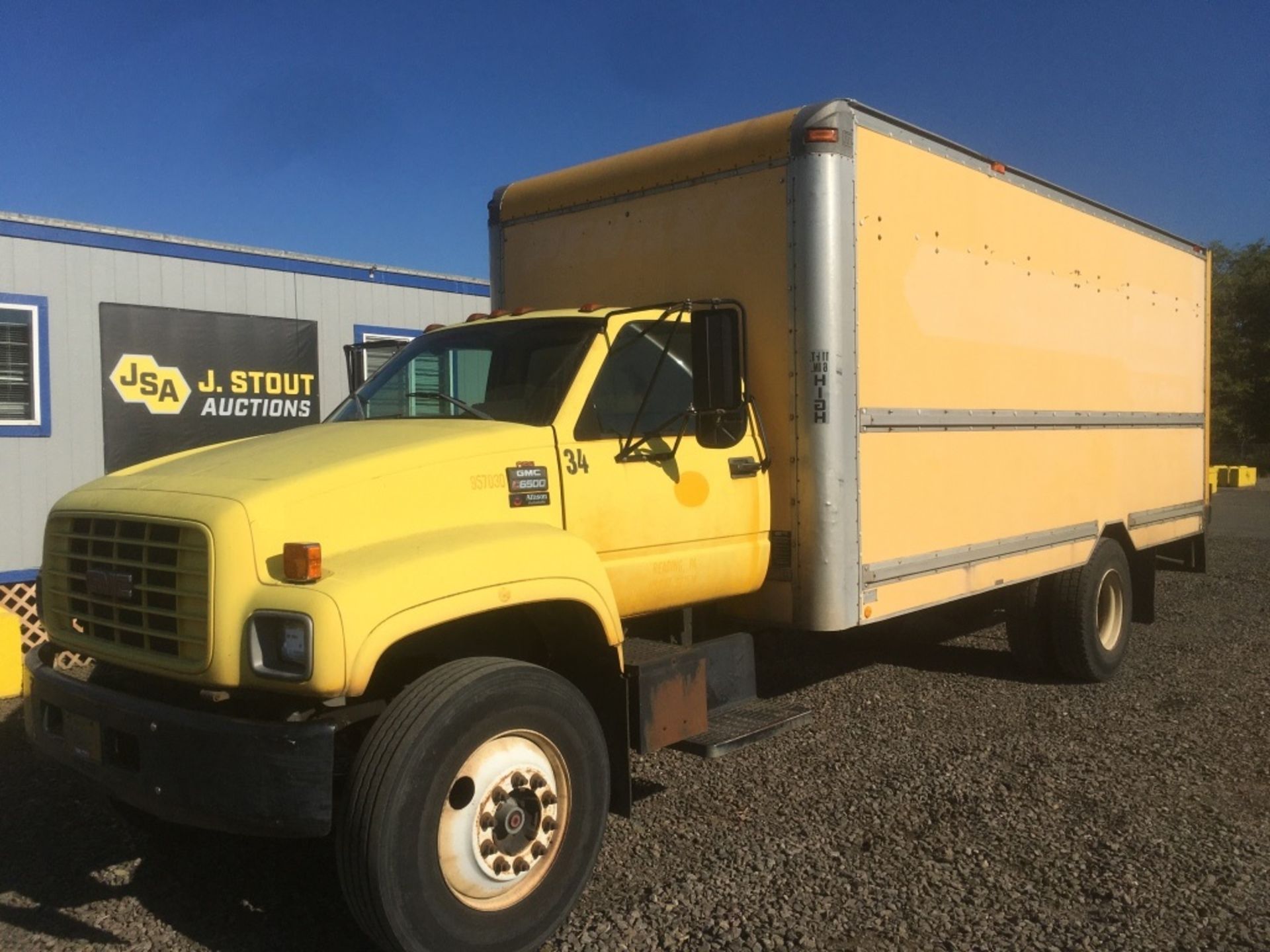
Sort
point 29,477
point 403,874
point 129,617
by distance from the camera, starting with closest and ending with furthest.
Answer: point 403,874 < point 129,617 < point 29,477

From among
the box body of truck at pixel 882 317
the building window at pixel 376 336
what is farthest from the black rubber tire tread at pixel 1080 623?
the building window at pixel 376 336

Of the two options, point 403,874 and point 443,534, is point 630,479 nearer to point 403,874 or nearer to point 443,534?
point 443,534

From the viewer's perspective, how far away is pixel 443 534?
3.83 meters

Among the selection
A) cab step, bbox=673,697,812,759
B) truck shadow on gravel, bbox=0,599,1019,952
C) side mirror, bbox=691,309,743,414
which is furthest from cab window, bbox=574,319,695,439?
truck shadow on gravel, bbox=0,599,1019,952

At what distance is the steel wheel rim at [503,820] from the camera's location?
11.7 ft

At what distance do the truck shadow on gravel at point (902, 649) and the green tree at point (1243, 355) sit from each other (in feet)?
130

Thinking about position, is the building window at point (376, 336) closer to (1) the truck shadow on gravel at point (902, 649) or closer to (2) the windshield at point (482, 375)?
(1) the truck shadow on gravel at point (902, 649)

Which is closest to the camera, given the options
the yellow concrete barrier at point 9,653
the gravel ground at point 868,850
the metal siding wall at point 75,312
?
the gravel ground at point 868,850

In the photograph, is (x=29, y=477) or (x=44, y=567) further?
(x=29, y=477)

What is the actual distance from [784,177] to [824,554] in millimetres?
1787

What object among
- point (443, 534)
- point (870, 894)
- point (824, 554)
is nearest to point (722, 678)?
point (824, 554)

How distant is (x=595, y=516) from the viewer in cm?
439

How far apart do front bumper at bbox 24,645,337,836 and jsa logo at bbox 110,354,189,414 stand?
21.7ft

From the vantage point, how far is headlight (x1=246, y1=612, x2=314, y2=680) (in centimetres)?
324
